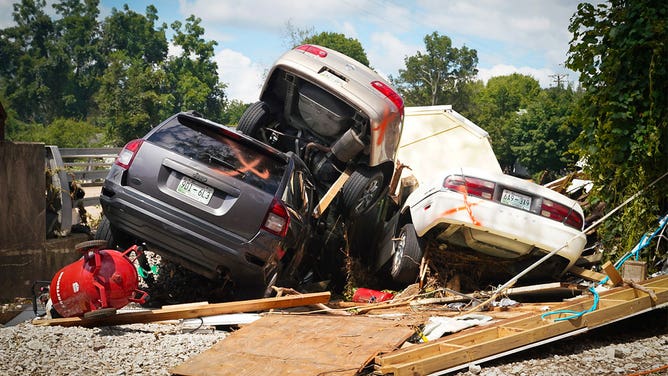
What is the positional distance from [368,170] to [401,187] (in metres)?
1.64

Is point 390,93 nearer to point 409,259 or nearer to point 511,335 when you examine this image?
point 409,259

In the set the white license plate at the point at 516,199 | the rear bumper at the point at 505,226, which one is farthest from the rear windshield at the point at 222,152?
the white license plate at the point at 516,199

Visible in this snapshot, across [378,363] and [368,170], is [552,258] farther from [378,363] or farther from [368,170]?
[378,363]

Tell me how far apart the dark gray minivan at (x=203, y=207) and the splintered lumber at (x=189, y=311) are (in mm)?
338

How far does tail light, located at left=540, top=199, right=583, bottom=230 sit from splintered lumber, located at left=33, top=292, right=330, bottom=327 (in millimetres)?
2571

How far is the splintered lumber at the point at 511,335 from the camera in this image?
536 centimetres

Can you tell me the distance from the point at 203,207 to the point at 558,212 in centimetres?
376

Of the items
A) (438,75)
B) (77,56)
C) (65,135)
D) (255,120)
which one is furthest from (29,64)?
(255,120)

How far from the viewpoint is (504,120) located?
3406 inches

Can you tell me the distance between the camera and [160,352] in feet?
18.4

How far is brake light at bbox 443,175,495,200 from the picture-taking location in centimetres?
809

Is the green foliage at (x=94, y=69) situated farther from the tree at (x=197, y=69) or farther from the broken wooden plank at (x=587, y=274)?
the broken wooden plank at (x=587, y=274)

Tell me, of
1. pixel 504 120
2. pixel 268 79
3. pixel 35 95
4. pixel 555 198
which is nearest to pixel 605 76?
pixel 555 198

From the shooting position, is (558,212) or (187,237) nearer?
(187,237)
